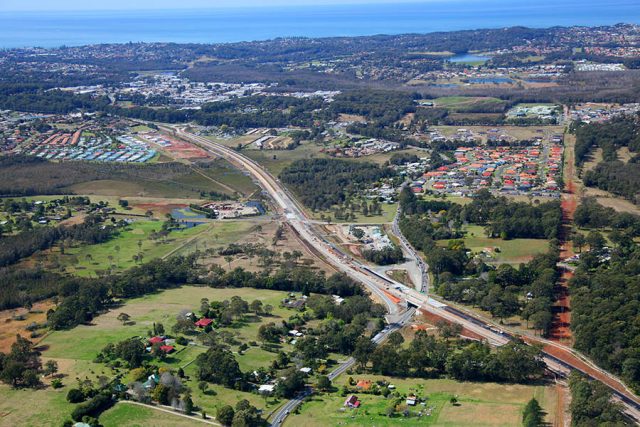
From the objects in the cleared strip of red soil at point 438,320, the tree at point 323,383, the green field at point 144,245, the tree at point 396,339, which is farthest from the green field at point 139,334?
the cleared strip of red soil at point 438,320

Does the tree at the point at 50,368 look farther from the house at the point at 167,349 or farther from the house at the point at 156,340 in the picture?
the house at the point at 167,349

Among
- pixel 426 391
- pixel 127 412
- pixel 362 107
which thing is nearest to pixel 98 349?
pixel 127 412

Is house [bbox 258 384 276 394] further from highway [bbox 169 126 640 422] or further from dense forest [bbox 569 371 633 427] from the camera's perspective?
dense forest [bbox 569 371 633 427]

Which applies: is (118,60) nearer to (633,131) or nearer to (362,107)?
(362,107)

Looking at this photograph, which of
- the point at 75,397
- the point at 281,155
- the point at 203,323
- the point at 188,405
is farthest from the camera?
the point at 281,155

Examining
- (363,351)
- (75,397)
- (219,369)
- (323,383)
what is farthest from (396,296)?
(75,397)

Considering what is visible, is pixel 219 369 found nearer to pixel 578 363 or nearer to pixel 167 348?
pixel 167 348
